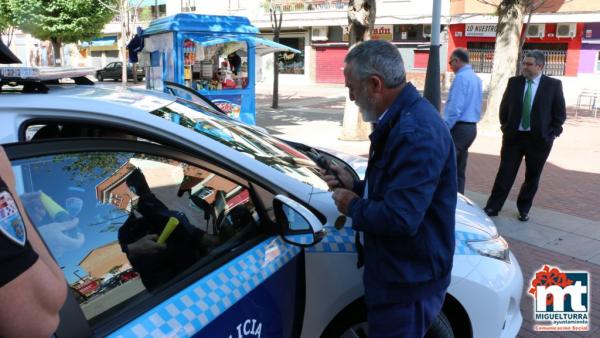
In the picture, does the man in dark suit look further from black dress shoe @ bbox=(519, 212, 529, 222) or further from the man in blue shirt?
the man in blue shirt

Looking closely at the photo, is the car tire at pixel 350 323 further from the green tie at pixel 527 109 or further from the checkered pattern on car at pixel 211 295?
the green tie at pixel 527 109

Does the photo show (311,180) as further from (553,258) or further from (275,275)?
(553,258)

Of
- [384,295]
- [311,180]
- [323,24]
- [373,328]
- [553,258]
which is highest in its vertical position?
[323,24]

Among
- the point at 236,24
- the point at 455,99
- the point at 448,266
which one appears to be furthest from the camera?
the point at 236,24

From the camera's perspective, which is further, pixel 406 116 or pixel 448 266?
pixel 448 266

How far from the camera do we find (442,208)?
198 cm

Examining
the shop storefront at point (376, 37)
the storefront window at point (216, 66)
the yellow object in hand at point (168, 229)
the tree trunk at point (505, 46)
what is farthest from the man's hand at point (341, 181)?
the shop storefront at point (376, 37)

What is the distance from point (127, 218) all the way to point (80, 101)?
48 cm

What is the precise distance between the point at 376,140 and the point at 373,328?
2.50 feet

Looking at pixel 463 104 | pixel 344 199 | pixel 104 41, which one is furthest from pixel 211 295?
pixel 104 41

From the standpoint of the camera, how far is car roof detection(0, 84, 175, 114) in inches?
69.9

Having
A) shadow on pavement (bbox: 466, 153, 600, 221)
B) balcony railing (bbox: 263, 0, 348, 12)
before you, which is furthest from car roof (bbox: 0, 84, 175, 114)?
balcony railing (bbox: 263, 0, 348, 12)

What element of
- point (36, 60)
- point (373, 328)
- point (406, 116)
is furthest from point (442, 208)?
point (36, 60)

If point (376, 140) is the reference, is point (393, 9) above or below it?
above
